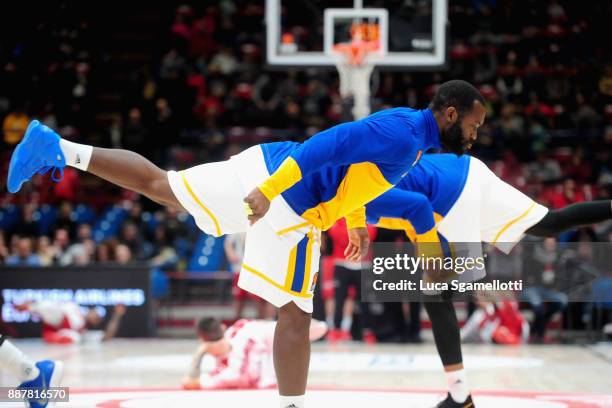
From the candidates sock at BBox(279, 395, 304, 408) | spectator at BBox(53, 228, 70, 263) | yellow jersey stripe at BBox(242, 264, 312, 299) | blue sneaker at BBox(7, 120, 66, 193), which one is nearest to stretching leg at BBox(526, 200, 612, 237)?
yellow jersey stripe at BBox(242, 264, 312, 299)

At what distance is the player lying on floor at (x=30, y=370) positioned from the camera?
4738 mm

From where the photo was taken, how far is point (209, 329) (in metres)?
7.01

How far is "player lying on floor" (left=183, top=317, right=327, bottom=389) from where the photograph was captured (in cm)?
693

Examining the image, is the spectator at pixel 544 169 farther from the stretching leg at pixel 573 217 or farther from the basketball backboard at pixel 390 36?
the stretching leg at pixel 573 217

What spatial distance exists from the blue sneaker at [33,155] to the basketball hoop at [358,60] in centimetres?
710

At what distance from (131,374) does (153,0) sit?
1326 centimetres

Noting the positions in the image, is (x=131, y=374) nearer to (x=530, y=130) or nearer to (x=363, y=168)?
(x=363, y=168)

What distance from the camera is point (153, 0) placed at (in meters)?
19.8

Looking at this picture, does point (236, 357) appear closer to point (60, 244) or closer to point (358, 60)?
point (358, 60)

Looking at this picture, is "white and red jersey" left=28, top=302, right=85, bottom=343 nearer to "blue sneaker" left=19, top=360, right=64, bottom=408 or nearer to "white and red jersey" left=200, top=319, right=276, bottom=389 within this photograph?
"white and red jersey" left=200, top=319, right=276, bottom=389

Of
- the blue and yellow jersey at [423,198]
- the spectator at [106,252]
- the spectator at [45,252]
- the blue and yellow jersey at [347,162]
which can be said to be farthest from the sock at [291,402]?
the spectator at [45,252]

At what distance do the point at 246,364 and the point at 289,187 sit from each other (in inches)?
122

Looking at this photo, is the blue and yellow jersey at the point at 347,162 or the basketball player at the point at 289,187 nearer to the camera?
the blue and yellow jersey at the point at 347,162

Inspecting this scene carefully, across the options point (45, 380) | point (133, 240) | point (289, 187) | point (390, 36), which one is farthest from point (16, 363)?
point (133, 240)
